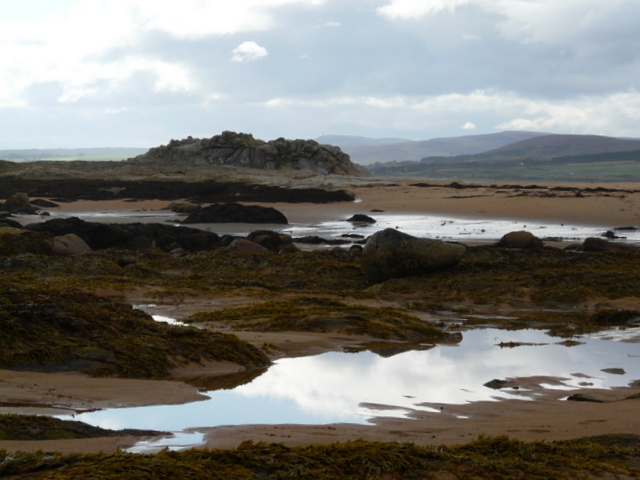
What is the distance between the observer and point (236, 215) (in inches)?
1006

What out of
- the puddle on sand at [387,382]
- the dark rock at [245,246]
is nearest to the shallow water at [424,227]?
the dark rock at [245,246]

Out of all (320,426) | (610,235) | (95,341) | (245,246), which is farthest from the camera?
(610,235)

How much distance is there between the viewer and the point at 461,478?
3529 mm

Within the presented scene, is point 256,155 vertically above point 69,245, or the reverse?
point 256,155

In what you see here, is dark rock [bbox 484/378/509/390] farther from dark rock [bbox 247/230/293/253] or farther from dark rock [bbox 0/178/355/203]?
dark rock [bbox 0/178/355/203]

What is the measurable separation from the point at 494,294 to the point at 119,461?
28.9 feet

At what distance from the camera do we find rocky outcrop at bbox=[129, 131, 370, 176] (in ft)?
177

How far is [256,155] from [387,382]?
4885 centimetres

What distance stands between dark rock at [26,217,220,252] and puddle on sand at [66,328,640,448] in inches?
383

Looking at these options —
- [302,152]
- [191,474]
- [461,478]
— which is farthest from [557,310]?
[302,152]

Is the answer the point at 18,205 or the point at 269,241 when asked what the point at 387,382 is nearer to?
the point at 269,241

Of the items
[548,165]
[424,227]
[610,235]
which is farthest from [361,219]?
[548,165]

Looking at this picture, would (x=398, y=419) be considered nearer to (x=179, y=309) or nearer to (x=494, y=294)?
(x=179, y=309)

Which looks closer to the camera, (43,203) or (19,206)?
(19,206)
